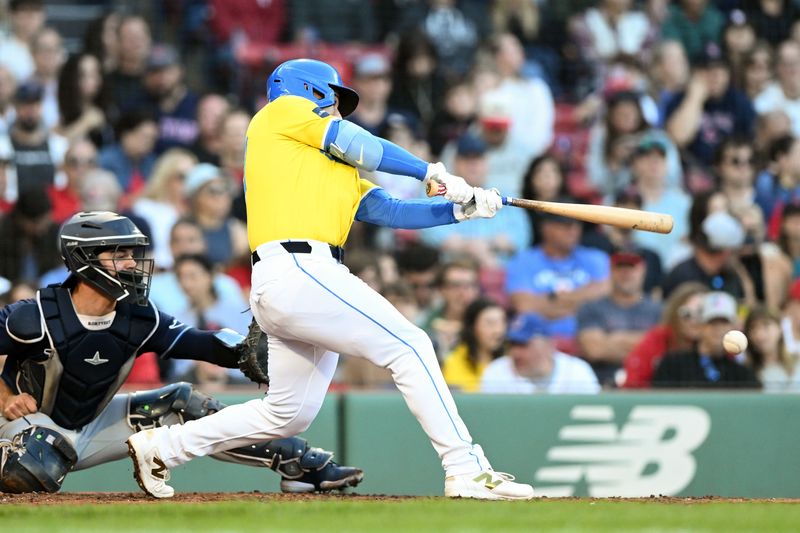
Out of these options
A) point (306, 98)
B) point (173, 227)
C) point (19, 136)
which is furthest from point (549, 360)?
point (19, 136)

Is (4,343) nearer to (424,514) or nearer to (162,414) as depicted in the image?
(162,414)

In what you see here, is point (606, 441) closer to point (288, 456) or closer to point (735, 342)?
point (735, 342)

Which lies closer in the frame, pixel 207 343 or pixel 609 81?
pixel 207 343

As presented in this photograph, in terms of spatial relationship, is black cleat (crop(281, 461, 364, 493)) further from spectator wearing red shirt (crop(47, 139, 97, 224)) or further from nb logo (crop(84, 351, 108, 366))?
spectator wearing red shirt (crop(47, 139, 97, 224))

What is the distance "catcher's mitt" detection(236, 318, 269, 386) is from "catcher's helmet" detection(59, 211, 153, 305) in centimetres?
49

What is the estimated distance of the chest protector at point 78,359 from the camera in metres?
5.76

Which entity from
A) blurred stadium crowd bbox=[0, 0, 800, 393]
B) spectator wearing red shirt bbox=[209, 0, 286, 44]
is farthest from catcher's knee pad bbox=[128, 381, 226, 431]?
spectator wearing red shirt bbox=[209, 0, 286, 44]

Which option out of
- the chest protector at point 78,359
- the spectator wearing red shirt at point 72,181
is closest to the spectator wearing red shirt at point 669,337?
the chest protector at point 78,359

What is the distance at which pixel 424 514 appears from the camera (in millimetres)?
4934

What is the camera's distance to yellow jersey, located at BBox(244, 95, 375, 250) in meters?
5.37

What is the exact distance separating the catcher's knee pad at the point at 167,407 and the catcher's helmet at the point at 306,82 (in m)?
1.49

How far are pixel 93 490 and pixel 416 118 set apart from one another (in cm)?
474

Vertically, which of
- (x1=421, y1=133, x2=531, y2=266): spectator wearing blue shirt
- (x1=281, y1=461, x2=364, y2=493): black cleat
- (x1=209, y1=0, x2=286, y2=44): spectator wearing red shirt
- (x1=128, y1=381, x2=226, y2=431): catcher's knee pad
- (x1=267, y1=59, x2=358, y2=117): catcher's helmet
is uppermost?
(x1=209, y1=0, x2=286, y2=44): spectator wearing red shirt

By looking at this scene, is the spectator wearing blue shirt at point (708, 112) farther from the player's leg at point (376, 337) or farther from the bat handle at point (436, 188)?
the player's leg at point (376, 337)
